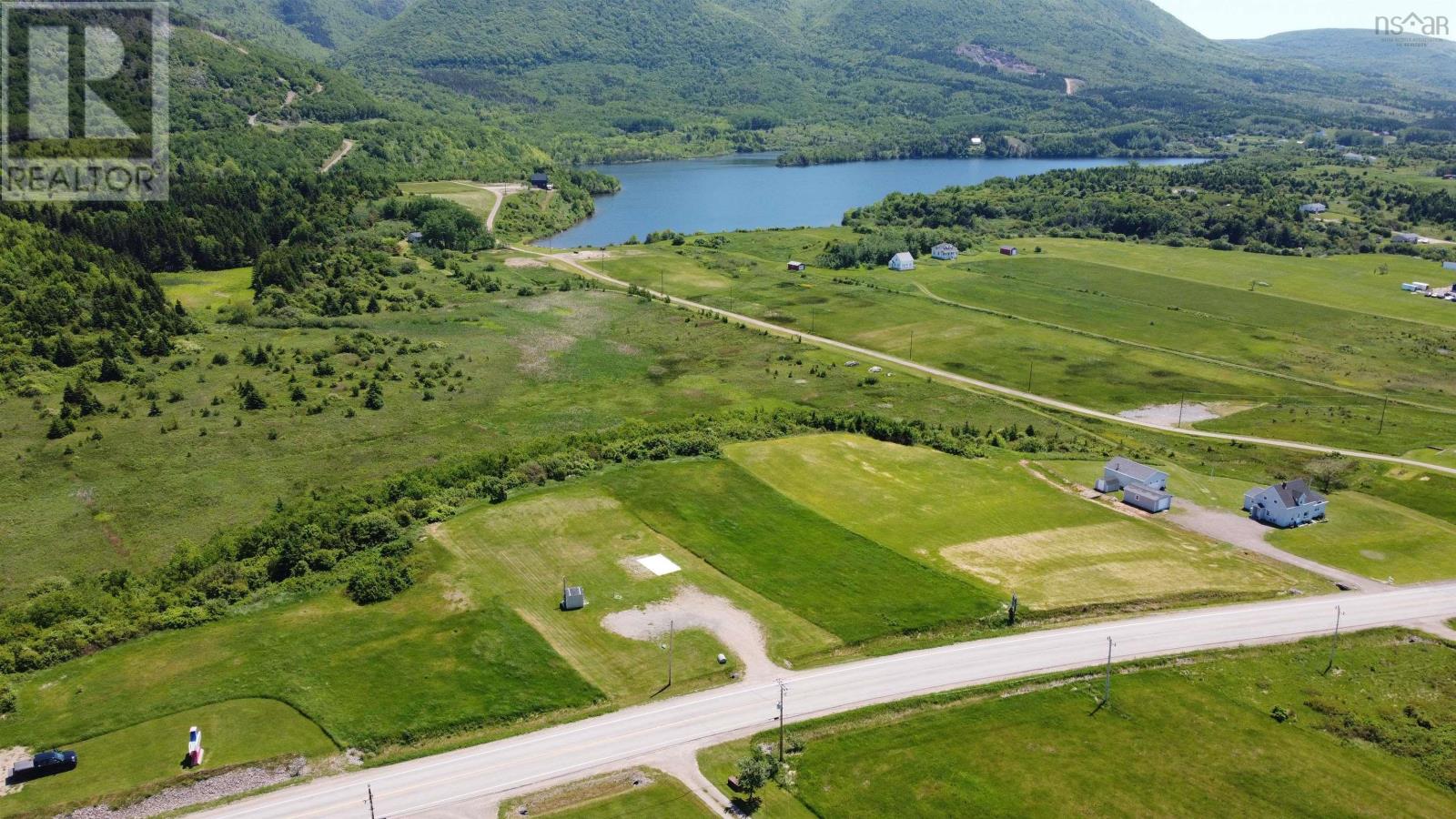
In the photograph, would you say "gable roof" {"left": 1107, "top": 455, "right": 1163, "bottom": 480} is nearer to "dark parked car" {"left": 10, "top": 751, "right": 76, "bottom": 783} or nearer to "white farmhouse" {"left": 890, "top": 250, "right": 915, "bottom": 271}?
"dark parked car" {"left": 10, "top": 751, "right": 76, "bottom": 783}

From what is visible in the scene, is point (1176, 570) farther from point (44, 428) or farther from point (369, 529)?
point (44, 428)

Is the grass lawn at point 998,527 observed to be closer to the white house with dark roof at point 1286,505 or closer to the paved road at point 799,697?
the paved road at point 799,697

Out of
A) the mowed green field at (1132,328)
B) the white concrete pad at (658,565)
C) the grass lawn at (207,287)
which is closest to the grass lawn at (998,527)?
the white concrete pad at (658,565)

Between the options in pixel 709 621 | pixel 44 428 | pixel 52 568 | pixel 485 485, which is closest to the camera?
pixel 709 621

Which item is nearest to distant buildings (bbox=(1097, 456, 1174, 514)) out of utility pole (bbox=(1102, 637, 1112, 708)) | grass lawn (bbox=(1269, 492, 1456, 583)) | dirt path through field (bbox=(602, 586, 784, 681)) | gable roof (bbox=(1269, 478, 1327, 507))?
gable roof (bbox=(1269, 478, 1327, 507))

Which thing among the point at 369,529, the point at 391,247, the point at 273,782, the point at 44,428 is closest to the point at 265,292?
the point at 391,247

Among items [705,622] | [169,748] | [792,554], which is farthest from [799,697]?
[169,748]
